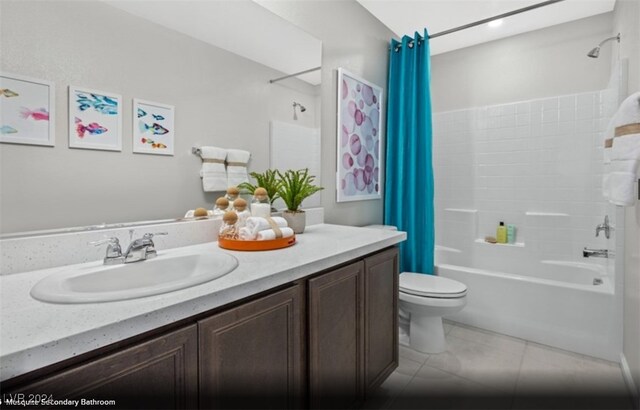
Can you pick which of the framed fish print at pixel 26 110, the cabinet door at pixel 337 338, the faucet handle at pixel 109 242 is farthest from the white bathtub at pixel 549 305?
the framed fish print at pixel 26 110

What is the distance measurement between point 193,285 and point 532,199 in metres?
3.04

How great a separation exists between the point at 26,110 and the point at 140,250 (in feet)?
1.74

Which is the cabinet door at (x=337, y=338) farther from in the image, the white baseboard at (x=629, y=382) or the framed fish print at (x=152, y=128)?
the white baseboard at (x=629, y=382)

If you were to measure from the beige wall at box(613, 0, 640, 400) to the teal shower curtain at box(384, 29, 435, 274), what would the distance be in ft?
3.79

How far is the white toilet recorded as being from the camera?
2051 mm

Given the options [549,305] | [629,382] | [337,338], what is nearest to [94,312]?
[337,338]

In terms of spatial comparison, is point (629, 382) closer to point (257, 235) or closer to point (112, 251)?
point (257, 235)

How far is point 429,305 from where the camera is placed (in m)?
2.07

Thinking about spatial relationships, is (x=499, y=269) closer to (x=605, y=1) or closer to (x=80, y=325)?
(x=605, y=1)

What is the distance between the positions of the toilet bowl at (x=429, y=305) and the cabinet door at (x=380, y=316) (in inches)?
16.9

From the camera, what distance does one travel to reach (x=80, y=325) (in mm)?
616

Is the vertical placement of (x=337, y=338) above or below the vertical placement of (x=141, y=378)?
below

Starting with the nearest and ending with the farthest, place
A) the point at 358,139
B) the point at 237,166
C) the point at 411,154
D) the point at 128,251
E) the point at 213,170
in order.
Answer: the point at 128,251 → the point at 213,170 → the point at 237,166 → the point at 358,139 → the point at 411,154

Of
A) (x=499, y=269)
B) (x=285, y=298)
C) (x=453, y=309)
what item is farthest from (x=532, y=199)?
(x=285, y=298)
